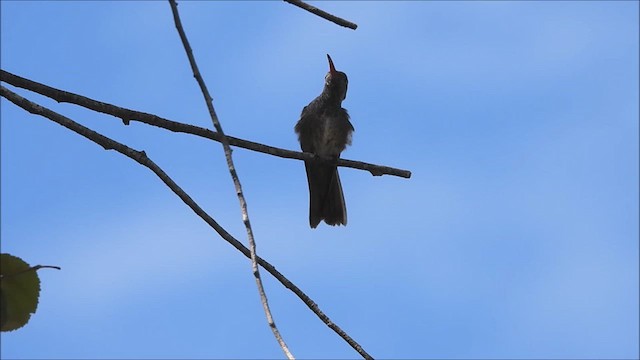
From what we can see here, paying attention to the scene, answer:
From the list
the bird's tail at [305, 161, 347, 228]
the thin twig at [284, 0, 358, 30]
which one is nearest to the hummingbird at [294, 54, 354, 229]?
the bird's tail at [305, 161, 347, 228]

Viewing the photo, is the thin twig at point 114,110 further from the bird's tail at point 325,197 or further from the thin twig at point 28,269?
A: the bird's tail at point 325,197

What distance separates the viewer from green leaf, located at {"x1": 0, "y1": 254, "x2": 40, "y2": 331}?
2002 millimetres

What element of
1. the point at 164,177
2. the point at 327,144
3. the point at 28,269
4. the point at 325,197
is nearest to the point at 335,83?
the point at 327,144

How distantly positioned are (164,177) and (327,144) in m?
4.67

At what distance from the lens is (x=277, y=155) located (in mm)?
4316

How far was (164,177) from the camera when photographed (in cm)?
322

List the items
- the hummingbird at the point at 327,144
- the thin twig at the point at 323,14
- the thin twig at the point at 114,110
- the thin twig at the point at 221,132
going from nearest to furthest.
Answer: the thin twig at the point at 221,132
the thin twig at the point at 323,14
the thin twig at the point at 114,110
the hummingbird at the point at 327,144

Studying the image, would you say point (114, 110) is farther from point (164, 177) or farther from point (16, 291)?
point (16, 291)

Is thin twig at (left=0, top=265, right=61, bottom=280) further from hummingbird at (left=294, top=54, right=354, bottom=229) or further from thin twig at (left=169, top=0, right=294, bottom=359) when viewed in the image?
hummingbird at (left=294, top=54, right=354, bottom=229)

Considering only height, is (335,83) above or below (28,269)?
above

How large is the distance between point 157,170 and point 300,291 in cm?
73

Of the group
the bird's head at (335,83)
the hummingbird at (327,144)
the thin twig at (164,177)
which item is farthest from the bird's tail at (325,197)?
the thin twig at (164,177)

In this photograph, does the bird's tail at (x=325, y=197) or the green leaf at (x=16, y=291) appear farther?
the bird's tail at (x=325, y=197)

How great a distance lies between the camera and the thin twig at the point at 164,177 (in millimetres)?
2785
